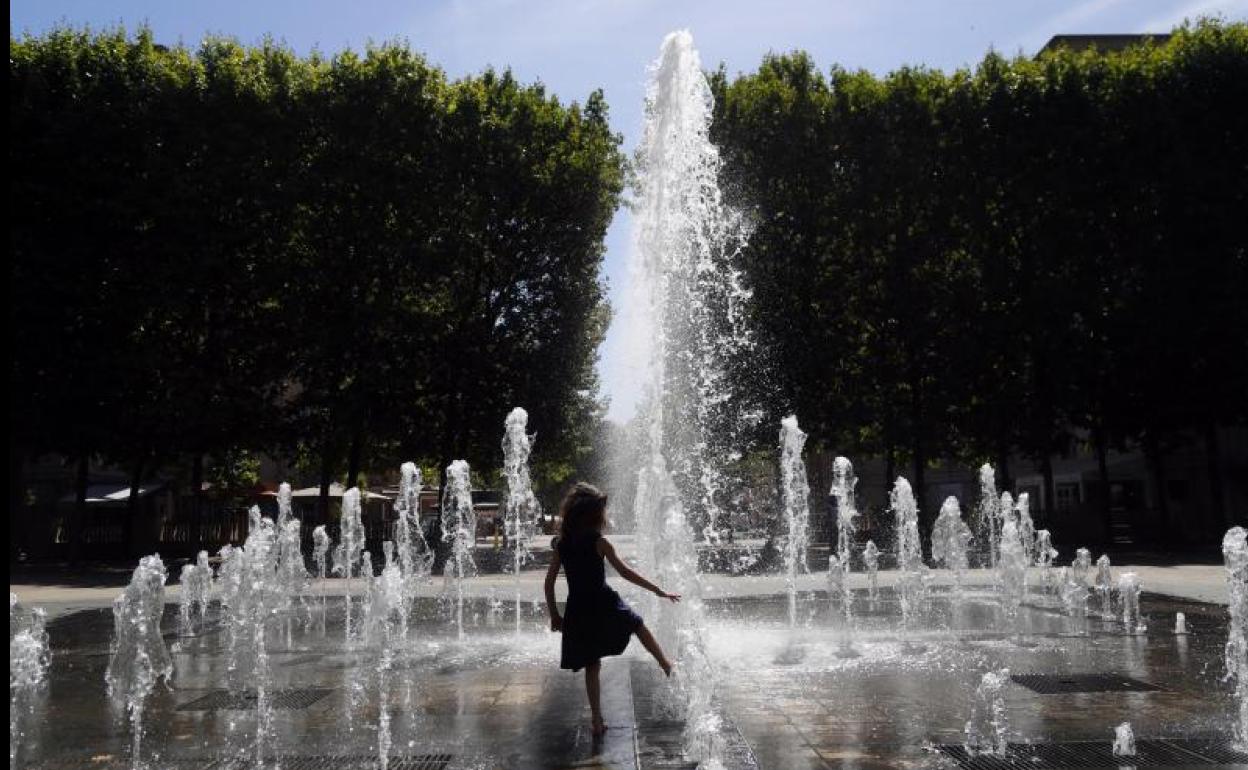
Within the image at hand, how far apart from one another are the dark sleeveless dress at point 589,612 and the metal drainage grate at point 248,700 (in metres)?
2.37

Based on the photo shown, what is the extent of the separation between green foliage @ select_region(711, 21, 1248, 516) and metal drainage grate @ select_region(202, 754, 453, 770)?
78.7 ft

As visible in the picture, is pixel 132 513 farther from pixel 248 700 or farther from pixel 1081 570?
pixel 1081 570

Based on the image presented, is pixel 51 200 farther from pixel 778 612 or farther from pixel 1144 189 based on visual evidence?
pixel 1144 189

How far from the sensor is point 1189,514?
33.7 m

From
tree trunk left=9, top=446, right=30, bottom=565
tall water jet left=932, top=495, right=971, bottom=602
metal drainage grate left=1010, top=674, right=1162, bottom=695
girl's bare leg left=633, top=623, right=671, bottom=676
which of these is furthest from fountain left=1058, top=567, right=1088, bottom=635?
tree trunk left=9, top=446, right=30, bottom=565

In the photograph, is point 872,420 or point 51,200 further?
point 872,420

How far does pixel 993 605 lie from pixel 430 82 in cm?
2088

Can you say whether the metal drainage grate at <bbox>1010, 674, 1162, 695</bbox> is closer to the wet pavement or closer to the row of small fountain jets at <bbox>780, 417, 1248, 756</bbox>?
the wet pavement

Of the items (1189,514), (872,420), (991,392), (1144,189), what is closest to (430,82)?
(872,420)

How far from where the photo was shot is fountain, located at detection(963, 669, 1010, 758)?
19.9 feet

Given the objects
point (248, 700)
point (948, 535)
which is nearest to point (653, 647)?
point (248, 700)

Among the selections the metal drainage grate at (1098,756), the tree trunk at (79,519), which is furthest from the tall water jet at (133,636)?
the tree trunk at (79,519)

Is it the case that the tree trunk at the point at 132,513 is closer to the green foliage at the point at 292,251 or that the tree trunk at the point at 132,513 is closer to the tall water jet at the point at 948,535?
the green foliage at the point at 292,251

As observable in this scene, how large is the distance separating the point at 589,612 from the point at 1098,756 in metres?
3.00
